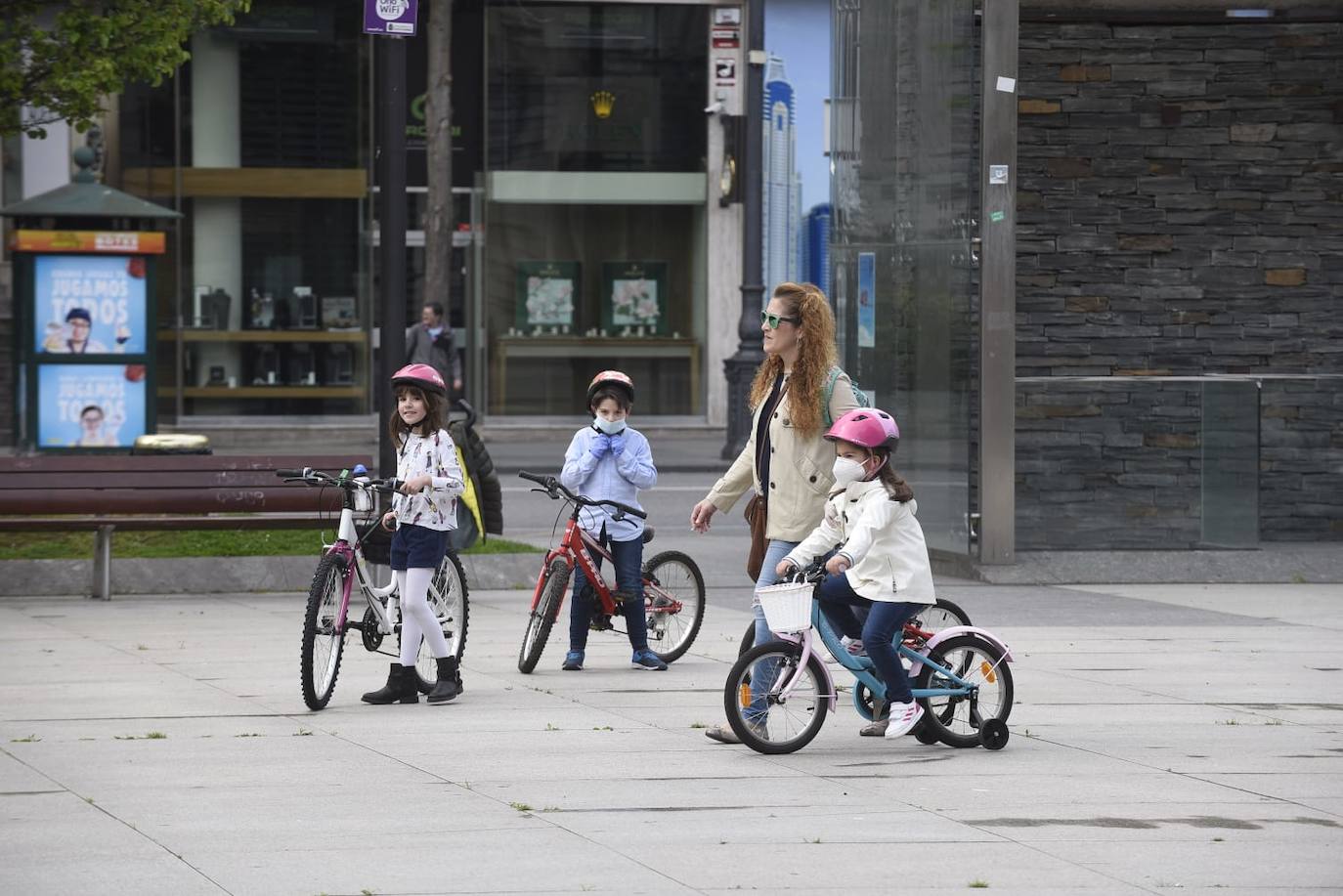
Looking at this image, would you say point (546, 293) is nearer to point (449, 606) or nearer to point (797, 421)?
point (449, 606)

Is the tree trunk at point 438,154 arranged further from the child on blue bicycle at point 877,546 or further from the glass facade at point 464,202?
the child on blue bicycle at point 877,546

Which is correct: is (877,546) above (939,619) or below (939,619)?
above

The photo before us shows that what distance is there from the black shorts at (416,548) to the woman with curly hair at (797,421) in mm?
1503

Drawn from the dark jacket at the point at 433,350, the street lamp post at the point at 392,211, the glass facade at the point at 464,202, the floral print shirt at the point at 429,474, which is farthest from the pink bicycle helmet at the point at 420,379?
the glass facade at the point at 464,202

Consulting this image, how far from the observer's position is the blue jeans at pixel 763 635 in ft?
25.0

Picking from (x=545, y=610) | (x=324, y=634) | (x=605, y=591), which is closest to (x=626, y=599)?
(x=605, y=591)

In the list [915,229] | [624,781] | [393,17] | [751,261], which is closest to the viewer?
[624,781]

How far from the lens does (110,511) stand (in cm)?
1230

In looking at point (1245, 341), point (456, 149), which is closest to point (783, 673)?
point (1245, 341)

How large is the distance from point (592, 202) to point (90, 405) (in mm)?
8608

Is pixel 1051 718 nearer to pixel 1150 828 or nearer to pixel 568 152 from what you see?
pixel 1150 828

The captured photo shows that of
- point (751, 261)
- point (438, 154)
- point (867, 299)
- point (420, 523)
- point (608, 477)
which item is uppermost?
point (438, 154)

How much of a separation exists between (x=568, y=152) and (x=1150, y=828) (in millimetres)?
21290

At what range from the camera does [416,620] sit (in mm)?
8781
